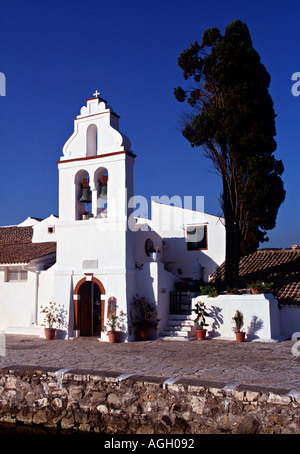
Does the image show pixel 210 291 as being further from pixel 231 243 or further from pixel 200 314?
pixel 231 243

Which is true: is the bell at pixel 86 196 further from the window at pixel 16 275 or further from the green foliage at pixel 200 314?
the green foliage at pixel 200 314

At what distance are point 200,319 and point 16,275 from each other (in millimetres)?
8277

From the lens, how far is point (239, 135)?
17.5 meters

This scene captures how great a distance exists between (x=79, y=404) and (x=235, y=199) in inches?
428

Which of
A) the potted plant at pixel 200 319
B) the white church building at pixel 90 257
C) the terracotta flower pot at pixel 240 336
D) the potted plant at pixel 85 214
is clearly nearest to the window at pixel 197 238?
the white church building at pixel 90 257

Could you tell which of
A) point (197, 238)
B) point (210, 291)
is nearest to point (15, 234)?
point (197, 238)

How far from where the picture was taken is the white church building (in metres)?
16.4

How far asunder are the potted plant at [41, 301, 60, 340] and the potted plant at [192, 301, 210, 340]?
523cm

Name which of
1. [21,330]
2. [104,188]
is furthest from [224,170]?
[21,330]

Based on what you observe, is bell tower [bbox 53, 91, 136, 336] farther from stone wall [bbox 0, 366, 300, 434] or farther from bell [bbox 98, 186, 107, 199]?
stone wall [bbox 0, 366, 300, 434]

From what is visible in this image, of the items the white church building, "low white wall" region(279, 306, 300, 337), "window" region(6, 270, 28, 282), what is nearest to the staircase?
the white church building

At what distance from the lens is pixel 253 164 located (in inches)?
675

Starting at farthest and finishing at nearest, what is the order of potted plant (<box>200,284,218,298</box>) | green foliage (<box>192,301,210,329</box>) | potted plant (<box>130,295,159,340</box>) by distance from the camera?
potted plant (<box>200,284,218,298</box>)
potted plant (<box>130,295,159,340</box>)
green foliage (<box>192,301,210,329</box>)

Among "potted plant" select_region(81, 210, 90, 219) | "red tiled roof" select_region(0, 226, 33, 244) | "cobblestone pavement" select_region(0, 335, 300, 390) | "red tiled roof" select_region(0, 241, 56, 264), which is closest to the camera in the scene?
"cobblestone pavement" select_region(0, 335, 300, 390)
